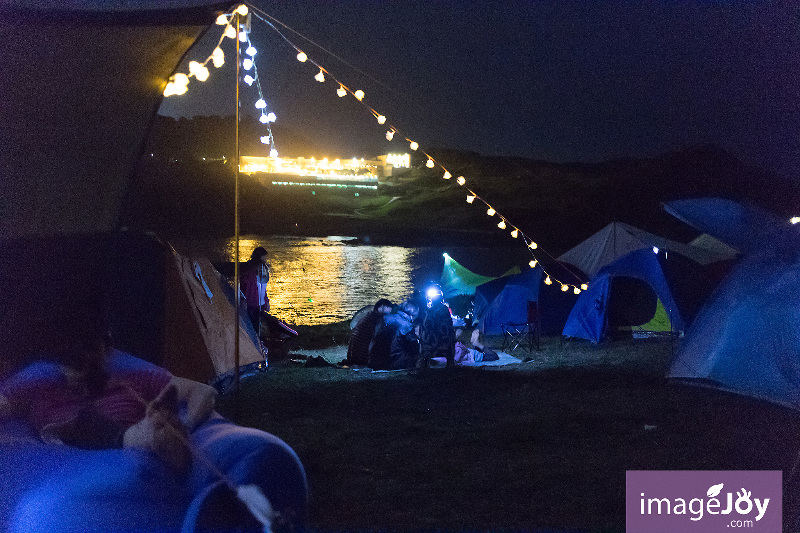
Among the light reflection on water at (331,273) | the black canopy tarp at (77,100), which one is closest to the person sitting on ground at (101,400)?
the black canopy tarp at (77,100)

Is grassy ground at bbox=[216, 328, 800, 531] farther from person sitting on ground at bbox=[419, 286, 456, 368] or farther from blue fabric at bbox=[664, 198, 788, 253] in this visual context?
blue fabric at bbox=[664, 198, 788, 253]

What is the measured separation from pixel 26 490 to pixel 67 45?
10.8ft

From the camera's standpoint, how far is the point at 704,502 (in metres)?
3.90

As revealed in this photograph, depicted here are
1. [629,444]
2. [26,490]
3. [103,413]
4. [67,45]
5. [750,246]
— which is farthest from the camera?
[750,246]

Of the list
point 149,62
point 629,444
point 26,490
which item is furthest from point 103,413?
point 629,444

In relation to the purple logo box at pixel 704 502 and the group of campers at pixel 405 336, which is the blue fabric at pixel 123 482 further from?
the group of campers at pixel 405 336

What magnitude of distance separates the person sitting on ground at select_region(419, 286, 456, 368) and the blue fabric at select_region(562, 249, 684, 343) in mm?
3608

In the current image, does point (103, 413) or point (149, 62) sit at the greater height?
point (149, 62)

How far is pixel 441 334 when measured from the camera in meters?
9.46

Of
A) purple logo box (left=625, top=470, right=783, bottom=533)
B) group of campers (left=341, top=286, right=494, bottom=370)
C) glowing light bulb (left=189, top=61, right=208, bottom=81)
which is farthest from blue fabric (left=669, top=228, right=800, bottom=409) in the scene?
glowing light bulb (left=189, top=61, right=208, bottom=81)

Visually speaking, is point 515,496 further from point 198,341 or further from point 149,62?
point 149,62

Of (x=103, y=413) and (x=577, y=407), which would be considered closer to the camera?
(x=103, y=413)

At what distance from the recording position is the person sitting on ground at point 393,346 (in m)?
9.16

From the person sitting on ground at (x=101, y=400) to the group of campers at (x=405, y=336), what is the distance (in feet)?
18.7
